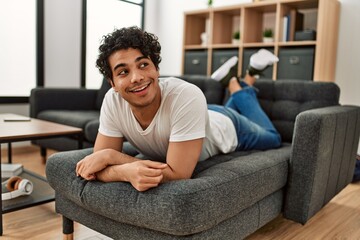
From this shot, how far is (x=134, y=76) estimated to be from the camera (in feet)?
3.84

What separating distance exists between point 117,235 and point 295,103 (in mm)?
1458

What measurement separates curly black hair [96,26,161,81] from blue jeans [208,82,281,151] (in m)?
0.74

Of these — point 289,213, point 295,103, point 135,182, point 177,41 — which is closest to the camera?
point 135,182

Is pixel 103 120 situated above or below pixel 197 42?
below

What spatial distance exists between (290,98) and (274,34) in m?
1.31

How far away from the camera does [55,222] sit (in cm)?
174

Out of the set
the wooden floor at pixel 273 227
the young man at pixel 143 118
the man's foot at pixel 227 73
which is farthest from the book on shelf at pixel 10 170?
the man's foot at pixel 227 73

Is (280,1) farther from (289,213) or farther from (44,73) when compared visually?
(44,73)

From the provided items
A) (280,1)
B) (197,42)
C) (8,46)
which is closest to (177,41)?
(197,42)

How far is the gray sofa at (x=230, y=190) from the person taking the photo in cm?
108

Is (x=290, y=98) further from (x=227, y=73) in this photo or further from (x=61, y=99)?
(x=61, y=99)

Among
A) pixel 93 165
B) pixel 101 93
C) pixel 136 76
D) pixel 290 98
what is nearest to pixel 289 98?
pixel 290 98

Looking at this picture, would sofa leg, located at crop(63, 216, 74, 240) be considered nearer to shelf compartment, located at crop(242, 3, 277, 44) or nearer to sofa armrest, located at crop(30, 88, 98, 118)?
sofa armrest, located at crop(30, 88, 98, 118)

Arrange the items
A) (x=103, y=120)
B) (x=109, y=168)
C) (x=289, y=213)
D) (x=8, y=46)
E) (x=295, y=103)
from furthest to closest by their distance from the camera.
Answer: (x=8, y=46) < (x=295, y=103) < (x=289, y=213) < (x=103, y=120) < (x=109, y=168)
